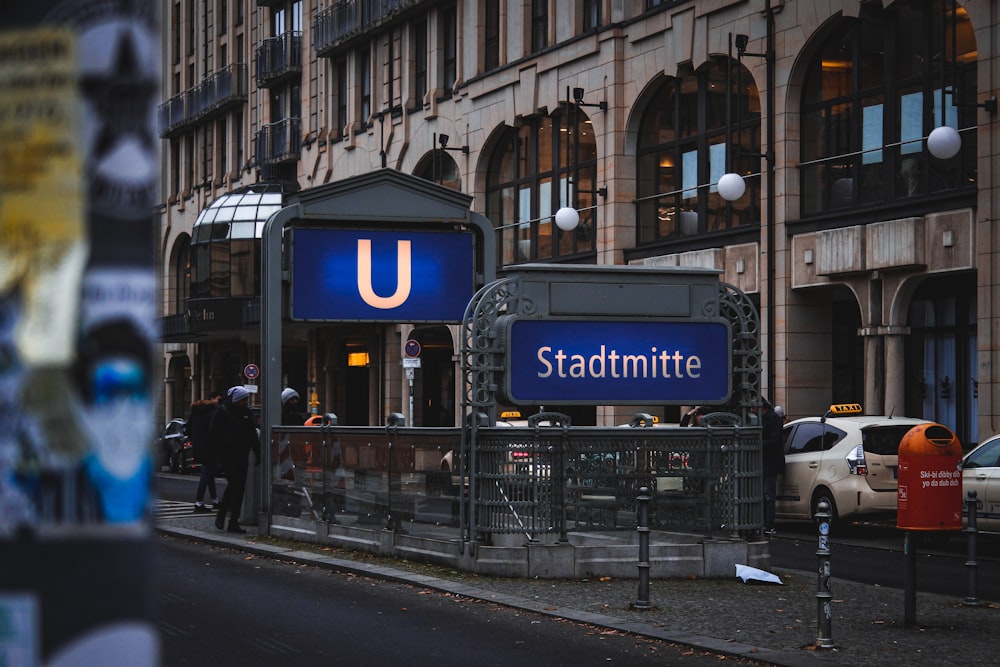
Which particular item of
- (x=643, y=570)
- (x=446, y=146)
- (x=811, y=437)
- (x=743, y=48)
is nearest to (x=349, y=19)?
(x=446, y=146)

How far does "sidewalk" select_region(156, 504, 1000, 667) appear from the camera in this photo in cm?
1018

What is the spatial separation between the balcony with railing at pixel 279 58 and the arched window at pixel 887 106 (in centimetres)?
2965

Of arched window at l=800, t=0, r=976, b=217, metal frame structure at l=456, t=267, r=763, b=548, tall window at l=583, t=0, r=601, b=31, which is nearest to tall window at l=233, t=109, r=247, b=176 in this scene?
tall window at l=583, t=0, r=601, b=31

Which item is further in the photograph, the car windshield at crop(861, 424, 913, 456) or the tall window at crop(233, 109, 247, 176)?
the tall window at crop(233, 109, 247, 176)

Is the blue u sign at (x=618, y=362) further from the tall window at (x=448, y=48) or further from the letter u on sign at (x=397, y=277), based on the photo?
the tall window at (x=448, y=48)

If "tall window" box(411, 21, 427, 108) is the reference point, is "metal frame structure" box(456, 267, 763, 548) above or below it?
below

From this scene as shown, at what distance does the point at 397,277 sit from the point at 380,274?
222 millimetres

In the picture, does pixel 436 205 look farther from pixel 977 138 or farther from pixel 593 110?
pixel 593 110

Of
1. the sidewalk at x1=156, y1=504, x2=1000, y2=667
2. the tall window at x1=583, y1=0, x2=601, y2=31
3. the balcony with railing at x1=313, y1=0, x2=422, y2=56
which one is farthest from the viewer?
the balcony with railing at x1=313, y1=0, x2=422, y2=56

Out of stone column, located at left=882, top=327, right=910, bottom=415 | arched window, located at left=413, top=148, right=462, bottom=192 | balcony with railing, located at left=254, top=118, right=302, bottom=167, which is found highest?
balcony with railing, located at left=254, top=118, right=302, bottom=167

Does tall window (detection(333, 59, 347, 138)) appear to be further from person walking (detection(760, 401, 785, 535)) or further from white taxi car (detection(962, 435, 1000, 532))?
white taxi car (detection(962, 435, 1000, 532))

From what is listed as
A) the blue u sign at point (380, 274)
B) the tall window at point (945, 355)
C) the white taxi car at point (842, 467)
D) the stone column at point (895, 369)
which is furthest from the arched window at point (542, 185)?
the blue u sign at point (380, 274)

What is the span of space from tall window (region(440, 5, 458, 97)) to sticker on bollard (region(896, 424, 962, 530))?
119 ft

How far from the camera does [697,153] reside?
35.2m
